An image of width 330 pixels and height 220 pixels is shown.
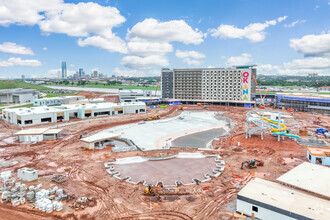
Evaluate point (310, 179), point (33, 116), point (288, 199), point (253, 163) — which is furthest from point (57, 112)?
point (310, 179)

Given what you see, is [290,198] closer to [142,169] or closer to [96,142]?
[142,169]

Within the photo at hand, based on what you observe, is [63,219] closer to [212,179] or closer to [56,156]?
[212,179]

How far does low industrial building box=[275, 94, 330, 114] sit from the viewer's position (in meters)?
73.1

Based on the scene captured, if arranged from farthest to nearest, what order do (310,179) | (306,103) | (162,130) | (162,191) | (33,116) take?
(306,103), (33,116), (162,130), (162,191), (310,179)

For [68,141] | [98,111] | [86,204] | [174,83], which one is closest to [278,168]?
[86,204]

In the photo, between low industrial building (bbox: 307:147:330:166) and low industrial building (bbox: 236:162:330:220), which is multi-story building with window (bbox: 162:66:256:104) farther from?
low industrial building (bbox: 236:162:330:220)

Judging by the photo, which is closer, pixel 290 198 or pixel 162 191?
pixel 290 198

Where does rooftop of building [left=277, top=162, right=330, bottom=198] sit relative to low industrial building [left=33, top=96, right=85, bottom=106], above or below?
below

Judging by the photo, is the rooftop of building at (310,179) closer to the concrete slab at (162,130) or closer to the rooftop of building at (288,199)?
the rooftop of building at (288,199)

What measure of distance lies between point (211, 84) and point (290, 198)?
87103 millimetres

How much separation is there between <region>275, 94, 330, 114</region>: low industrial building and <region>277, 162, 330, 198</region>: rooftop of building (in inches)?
2396

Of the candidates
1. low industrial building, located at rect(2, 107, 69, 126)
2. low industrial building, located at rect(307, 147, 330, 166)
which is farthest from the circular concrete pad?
low industrial building, located at rect(2, 107, 69, 126)

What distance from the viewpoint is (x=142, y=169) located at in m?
28.7

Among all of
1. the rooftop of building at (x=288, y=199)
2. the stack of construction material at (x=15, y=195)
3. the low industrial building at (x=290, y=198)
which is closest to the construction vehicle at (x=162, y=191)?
the low industrial building at (x=290, y=198)
